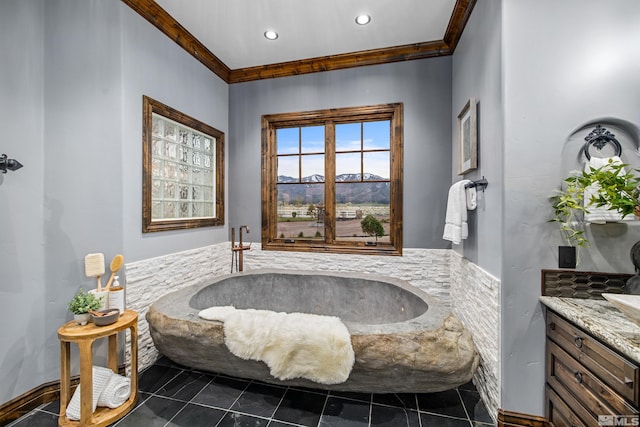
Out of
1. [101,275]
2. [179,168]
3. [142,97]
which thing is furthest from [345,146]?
[101,275]

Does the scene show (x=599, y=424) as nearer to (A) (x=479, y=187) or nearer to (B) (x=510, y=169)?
(B) (x=510, y=169)

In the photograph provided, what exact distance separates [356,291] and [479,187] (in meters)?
1.41

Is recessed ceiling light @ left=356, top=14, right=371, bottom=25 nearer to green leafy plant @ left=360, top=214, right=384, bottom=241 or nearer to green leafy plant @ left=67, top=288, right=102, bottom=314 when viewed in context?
green leafy plant @ left=360, top=214, right=384, bottom=241

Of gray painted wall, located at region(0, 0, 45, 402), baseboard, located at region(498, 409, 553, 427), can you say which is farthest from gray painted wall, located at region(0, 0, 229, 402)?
baseboard, located at region(498, 409, 553, 427)

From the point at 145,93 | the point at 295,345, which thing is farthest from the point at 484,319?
the point at 145,93

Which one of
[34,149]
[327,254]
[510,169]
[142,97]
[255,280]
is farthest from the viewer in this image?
[327,254]

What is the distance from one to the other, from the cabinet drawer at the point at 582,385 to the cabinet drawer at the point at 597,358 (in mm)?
24

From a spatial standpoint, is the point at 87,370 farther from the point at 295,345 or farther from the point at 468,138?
the point at 468,138

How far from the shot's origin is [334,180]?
309cm

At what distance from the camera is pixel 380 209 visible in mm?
2998

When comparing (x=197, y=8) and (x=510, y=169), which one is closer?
(x=510, y=169)

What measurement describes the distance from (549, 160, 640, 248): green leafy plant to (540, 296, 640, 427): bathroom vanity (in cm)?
40

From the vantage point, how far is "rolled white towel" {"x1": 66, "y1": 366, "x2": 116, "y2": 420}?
1634 millimetres

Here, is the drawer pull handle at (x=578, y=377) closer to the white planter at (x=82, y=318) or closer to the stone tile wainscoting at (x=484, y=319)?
the stone tile wainscoting at (x=484, y=319)
